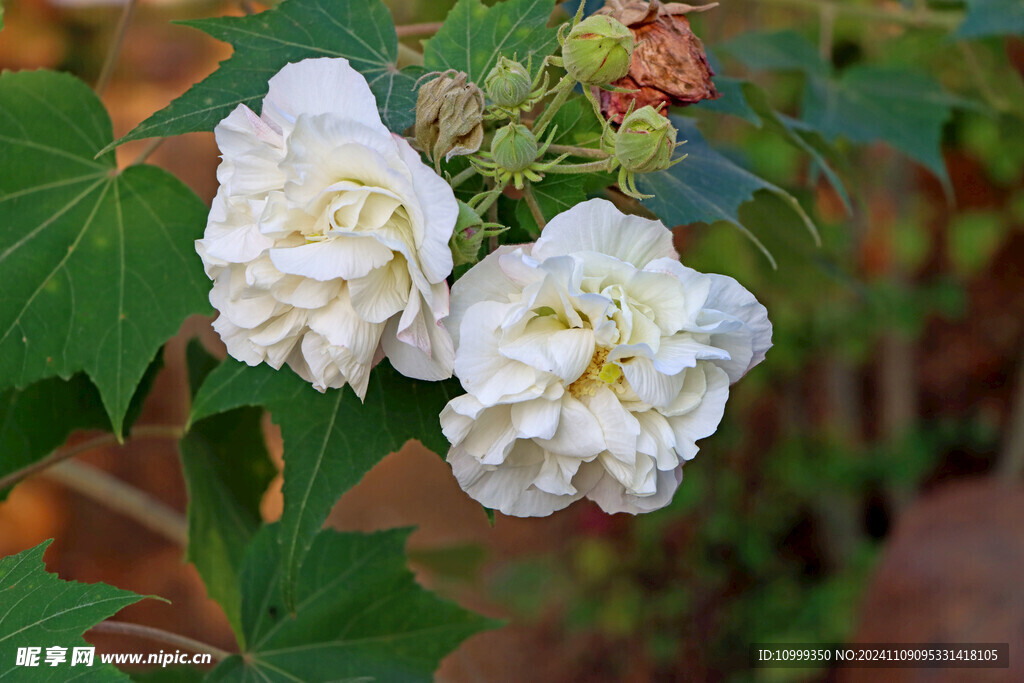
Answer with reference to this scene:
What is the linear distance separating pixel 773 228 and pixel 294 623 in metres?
0.82

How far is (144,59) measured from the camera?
10.4 feet

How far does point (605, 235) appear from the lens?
54 cm

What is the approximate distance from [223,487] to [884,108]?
1.00 meters

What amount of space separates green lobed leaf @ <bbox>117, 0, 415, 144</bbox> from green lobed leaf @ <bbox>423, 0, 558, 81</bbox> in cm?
3

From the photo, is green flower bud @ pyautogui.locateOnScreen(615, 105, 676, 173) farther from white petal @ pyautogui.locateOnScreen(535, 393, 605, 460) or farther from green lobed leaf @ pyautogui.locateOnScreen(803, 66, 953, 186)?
green lobed leaf @ pyautogui.locateOnScreen(803, 66, 953, 186)

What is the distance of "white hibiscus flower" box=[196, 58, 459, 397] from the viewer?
52 centimetres

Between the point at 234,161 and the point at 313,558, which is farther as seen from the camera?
the point at 313,558

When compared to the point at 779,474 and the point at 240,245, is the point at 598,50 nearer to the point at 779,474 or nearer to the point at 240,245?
the point at 240,245

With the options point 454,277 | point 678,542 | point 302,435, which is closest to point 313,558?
point 302,435

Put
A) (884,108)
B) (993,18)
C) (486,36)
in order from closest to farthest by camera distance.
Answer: (486,36), (993,18), (884,108)

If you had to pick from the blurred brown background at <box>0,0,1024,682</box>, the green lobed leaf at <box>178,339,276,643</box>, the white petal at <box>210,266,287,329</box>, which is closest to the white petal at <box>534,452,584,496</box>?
the white petal at <box>210,266,287,329</box>

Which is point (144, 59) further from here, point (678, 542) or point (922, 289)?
point (922, 289)

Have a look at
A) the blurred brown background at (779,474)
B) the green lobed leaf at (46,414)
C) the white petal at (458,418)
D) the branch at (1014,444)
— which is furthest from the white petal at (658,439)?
the branch at (1014,444)

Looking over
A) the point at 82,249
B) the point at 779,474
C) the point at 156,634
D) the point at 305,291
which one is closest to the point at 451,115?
the point at 305,291
